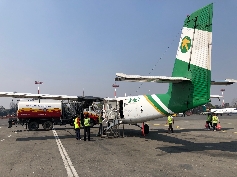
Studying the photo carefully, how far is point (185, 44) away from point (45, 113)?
21.2m

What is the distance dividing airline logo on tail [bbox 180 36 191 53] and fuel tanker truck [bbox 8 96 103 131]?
56.3 feet

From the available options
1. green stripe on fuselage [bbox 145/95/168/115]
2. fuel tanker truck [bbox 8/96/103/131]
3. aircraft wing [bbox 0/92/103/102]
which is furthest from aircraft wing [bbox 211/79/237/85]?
fuel tanker truck [bbox 8/96/103/131]

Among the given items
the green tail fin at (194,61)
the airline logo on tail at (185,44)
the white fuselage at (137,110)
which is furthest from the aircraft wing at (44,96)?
the airline logo on tail at (185,44)

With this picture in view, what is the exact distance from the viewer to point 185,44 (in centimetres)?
1495

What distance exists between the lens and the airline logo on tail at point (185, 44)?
1470 cm

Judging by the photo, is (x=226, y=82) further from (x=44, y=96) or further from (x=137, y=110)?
(x=44, y=96)

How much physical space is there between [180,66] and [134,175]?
29.2ft

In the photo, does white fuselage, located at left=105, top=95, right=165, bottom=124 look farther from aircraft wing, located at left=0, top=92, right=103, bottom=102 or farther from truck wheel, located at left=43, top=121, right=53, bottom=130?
truck wheel, located at left=43, top=121, right=53, bottom=130

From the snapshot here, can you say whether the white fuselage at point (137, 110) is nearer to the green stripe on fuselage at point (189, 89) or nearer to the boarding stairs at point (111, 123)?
the boarding stairs at point (111, 123)

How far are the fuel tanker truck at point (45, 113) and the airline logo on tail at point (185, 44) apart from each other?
→ 1717cm

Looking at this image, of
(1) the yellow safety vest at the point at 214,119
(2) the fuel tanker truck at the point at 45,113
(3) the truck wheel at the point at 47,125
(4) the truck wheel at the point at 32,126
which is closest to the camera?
(1) the yellow safety vest at the point at 214,119

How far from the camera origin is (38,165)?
1022 cm


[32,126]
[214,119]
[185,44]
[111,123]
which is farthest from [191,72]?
[32,126]

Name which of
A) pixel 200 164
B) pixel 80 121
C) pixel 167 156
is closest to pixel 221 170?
pixel 200 164
